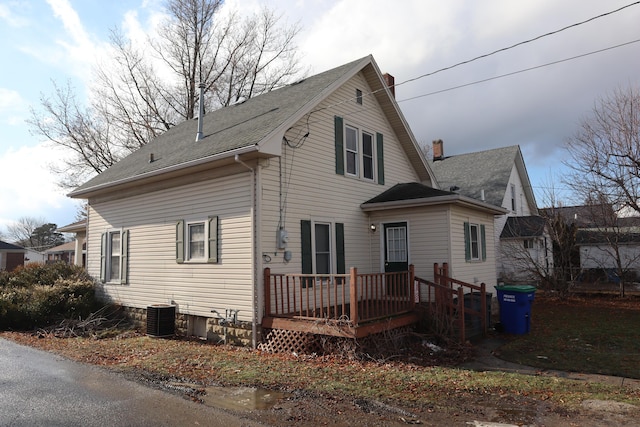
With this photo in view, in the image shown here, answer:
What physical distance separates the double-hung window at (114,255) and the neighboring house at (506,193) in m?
14.4

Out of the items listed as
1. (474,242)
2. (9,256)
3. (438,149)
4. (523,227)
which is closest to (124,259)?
(474,242)

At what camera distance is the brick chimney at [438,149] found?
2970 centimetres

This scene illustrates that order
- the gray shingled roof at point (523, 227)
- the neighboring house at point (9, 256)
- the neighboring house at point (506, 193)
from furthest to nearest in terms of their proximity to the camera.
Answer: the neighboring house at point (9, 256) < the gray shingled roof at point (523, 227) < the neighboring house at point (506, 193)

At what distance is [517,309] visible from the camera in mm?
10727

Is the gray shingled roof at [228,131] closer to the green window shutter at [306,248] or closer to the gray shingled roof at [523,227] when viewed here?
the green window shutter at [306,248]

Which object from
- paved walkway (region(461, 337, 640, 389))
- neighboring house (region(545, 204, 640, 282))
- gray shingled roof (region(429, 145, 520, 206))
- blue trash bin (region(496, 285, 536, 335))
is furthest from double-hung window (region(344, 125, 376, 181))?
gray shingled roof (region(429, 145, 520, 206))

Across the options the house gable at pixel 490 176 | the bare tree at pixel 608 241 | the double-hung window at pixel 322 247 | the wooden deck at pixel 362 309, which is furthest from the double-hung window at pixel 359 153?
the house gable at pixel 490 176

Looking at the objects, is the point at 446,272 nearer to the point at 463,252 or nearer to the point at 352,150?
the point at 463,252

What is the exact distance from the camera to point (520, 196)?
27391mm

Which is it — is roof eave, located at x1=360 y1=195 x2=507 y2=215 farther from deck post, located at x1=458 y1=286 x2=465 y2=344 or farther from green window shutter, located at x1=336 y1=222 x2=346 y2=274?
deck post, located at x1=458 y1=286 x2=465 y2=344

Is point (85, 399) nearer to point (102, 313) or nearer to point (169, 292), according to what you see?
point (169, 292)

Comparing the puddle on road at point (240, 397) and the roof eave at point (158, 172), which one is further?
the roof eave at point (158, 172)

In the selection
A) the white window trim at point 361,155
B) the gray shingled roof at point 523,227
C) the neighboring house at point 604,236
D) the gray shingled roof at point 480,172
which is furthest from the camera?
the gray shingled roof at point 480,172

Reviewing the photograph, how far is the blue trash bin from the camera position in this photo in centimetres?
1069
